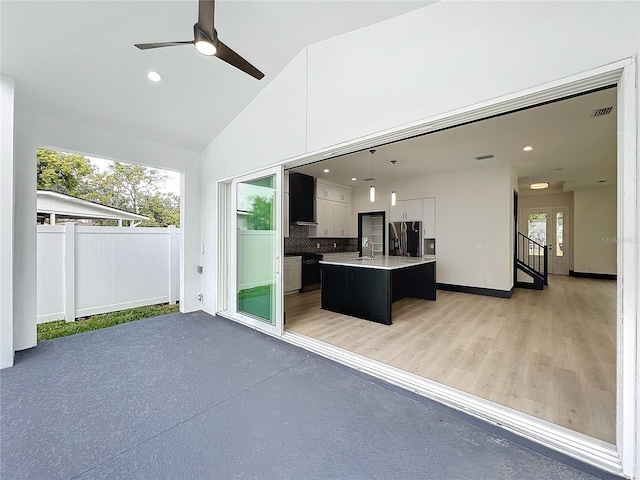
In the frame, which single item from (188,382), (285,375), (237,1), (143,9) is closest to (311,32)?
(237,1)

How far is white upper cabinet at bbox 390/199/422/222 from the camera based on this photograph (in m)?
6.85

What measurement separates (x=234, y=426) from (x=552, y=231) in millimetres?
11240

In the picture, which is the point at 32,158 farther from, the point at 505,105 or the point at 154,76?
the point at 505,105

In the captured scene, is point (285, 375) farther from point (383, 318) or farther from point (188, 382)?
point (383, 318)

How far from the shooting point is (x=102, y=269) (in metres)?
4.48

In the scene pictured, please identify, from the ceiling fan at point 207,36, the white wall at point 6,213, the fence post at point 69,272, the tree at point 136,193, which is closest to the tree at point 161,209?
the tree at point 136,193

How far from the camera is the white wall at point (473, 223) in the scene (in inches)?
223

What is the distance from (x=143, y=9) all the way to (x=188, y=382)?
3.37 metres

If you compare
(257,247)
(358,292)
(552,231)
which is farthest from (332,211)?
(552,231)

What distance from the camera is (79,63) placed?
106 inches

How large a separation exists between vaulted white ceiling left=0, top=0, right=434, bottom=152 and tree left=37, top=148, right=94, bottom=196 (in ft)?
19.8

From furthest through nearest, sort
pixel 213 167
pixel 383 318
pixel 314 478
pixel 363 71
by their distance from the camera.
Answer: pixel 213 167
pixel 383 318
pixel 363 71
pixel 314 478

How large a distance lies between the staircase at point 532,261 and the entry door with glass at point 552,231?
220mm

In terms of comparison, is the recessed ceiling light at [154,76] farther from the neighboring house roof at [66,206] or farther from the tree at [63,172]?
the tree at [63,172]
